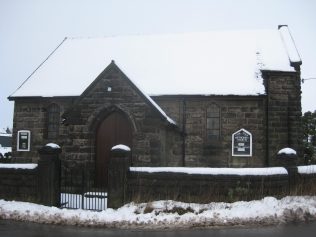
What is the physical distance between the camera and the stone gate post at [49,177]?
11625 mm

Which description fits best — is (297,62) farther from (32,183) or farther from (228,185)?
(32,183)

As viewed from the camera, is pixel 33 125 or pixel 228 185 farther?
pixel 33 125

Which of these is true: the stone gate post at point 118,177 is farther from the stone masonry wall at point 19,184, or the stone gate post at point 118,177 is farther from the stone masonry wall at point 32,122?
the stone masonry wall at point 32,122

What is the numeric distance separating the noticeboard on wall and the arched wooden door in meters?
6.02

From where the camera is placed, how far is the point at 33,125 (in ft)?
66.3

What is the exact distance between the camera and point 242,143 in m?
18.1

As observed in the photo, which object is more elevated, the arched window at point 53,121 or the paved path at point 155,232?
the arched window at point 53,121

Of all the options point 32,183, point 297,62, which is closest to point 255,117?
point 297,62

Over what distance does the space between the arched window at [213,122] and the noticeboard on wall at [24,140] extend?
9453mm

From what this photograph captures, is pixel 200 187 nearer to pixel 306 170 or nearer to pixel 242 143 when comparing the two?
pixel 306 170

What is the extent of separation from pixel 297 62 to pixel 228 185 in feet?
35.3

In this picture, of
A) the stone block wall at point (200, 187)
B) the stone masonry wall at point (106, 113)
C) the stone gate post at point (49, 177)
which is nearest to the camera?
the stone block wall at point (200, 187)

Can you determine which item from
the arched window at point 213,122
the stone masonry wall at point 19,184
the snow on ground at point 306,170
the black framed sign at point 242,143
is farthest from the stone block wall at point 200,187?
the arched window at point 213,122

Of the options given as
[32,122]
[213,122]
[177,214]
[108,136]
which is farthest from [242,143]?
[32,122]
